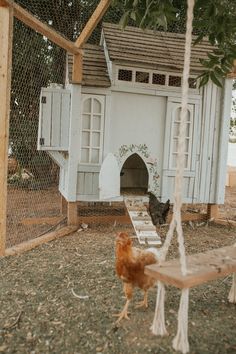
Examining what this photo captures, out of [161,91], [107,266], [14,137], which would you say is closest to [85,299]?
[107,266]

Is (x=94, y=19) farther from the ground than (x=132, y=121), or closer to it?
farther from the ground

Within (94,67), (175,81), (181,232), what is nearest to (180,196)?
(181,232)

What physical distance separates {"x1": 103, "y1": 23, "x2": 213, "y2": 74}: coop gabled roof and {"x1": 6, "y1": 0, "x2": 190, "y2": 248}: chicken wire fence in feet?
1.00

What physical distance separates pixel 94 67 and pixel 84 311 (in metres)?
3.46

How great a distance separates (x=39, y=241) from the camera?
4.45m

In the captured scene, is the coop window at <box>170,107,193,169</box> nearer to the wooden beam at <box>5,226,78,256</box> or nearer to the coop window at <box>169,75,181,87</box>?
the coop window at <box>169,75,181,87</box>

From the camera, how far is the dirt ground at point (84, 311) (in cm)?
230

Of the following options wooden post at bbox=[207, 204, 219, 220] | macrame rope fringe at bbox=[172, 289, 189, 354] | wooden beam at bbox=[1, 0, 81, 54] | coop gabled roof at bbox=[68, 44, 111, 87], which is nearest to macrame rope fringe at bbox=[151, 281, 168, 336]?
macrame rope fringe at bbox=[172, 289, 189, 354]

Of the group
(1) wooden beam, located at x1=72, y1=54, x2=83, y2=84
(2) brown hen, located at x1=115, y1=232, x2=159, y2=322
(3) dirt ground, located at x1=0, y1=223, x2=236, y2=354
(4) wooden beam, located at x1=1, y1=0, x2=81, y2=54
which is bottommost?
(3) dirt ground, located at x1=0, y1=223, x2=236, y2=354

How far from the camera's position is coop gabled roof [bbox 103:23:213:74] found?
Result: 5199 mm

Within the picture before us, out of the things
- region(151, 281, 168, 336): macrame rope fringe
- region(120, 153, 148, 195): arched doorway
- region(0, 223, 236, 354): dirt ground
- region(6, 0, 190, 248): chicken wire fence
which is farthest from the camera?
region(120, 153, 148, 195): arched doorway

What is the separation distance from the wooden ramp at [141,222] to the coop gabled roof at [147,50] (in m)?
1.78

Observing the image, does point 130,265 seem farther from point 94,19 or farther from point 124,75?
point 124,75

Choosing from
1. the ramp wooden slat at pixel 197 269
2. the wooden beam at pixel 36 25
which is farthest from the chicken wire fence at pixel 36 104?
the ramp wooden slat at pixel 197 269
